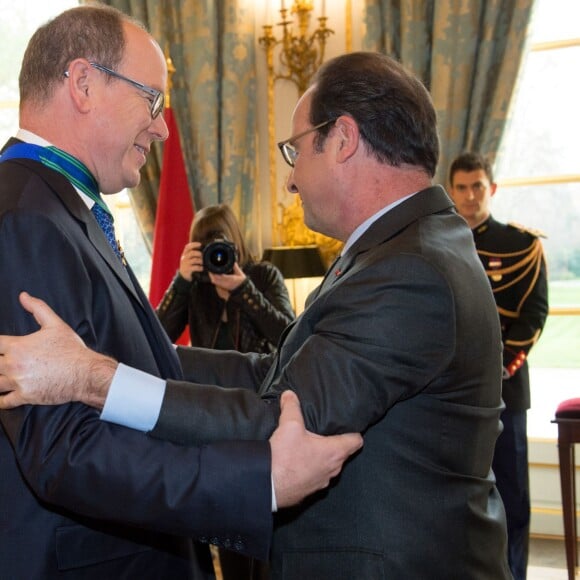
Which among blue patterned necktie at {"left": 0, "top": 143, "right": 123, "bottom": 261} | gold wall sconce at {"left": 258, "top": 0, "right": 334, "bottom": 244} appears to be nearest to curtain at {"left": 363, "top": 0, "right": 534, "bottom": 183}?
gold wall sconce at {"left": 258, "top": 0, "right": 334, "bottom": 244}

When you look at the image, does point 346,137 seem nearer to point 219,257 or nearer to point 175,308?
point 219,257

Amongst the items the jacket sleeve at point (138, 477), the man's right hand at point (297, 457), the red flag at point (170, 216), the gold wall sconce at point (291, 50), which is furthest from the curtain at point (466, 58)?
the jacket sleeve at point (138, 477)

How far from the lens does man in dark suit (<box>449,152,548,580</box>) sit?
378cm

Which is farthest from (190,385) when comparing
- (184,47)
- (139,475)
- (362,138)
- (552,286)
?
(184,47)

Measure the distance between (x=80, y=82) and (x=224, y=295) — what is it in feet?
7.01

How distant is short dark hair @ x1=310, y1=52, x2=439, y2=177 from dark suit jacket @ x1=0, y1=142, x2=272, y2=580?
1.93ft

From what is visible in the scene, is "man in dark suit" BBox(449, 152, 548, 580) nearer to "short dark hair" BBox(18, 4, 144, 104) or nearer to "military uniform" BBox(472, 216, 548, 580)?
"military uniform" BBox(472, 216, 548, 580)

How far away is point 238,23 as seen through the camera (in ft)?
17.1

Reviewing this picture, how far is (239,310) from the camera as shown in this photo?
3.54m

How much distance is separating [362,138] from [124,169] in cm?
47

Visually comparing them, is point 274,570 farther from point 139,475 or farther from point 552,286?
point 552,286

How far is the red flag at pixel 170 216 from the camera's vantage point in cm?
493

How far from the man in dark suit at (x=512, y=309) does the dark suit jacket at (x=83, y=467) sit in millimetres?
2600

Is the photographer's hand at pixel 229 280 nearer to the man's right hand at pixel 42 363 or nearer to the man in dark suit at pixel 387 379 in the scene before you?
the man in dark suit at pixel 387 379
